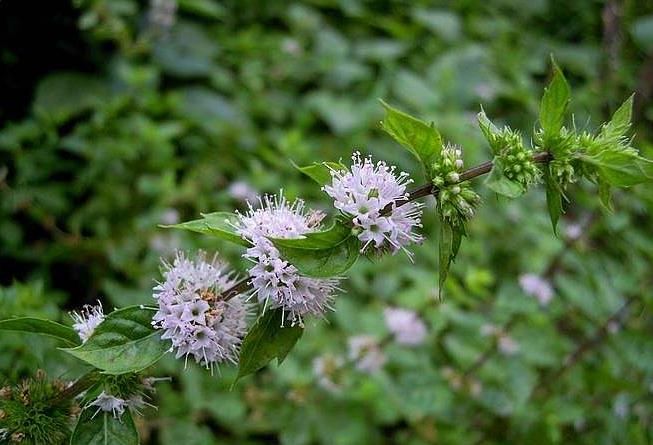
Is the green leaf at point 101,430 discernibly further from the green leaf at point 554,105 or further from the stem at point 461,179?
the green leaf at point 554,105

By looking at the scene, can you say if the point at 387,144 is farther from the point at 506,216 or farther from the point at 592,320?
the point at 592,320

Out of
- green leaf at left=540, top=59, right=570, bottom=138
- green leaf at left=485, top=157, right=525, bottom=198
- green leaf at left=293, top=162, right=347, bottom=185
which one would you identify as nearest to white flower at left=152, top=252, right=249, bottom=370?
green leaf at left=293, top=162, right=347, bottom=185

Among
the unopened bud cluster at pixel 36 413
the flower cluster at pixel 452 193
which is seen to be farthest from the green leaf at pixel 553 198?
the unopened bud cluster at pixel 36 413

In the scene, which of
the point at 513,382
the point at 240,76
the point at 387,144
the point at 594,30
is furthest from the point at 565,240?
the point at 594,30

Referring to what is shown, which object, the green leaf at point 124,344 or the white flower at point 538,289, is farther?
the white flower at point 538,289

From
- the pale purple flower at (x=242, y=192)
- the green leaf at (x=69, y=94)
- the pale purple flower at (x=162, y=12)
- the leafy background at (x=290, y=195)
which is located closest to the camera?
the leafy background at (x=290, y=195)

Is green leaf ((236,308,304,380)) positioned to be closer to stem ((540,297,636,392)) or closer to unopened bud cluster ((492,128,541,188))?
unopened bud cluster ((492,128,541,188))

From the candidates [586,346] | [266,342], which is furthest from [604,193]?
[586,346]

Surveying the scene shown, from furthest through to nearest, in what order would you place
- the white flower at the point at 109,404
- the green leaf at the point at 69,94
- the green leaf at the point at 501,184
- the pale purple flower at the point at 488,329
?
the green leaf at the point at 69,94 < the pale purple flower at the point at 488,329 < the white flower at the point at 109,404 < the green leaf at the point at 501,184
